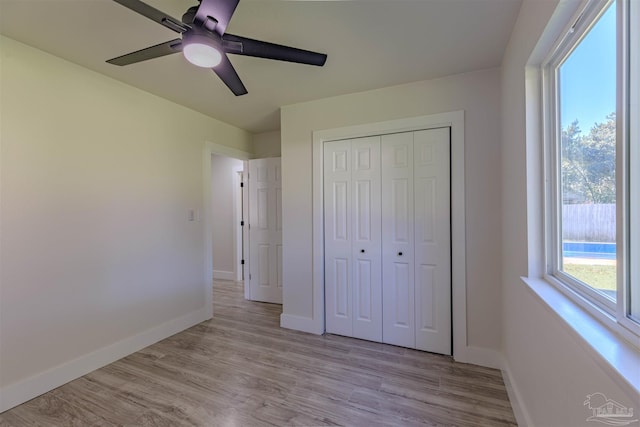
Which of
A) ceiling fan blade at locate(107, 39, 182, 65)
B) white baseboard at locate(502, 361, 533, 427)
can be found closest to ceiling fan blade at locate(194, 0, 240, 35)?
ceiling fan blade at locate(107, 39, 182, 65)

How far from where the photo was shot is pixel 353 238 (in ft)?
8.88

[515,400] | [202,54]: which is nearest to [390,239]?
[515,400]

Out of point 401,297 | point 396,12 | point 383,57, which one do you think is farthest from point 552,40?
point 401,297

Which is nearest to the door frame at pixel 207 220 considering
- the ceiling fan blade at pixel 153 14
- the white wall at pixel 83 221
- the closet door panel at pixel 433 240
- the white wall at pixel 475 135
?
the white wall at pixel 83 221

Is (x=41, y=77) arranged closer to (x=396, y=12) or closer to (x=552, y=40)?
(x=396, y=12)

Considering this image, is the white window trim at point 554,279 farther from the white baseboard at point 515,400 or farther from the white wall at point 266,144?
the white wall at point 266,144

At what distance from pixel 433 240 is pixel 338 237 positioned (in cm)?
91

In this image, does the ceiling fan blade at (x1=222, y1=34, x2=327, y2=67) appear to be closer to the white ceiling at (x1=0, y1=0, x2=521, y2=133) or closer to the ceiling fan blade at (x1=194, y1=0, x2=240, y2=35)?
the ceiling fan blade at (x1=194, y1=0, x2=240, y2=35)

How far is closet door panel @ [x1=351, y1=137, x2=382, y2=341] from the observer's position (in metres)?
2.60

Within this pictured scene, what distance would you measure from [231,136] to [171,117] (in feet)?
2.85

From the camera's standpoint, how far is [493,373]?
2072 mm

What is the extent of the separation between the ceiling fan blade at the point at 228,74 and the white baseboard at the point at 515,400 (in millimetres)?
2468

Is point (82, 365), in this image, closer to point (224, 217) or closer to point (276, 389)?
point (276, 389)

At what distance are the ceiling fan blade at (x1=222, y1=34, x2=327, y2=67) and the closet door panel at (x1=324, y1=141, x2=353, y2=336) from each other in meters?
1.25
